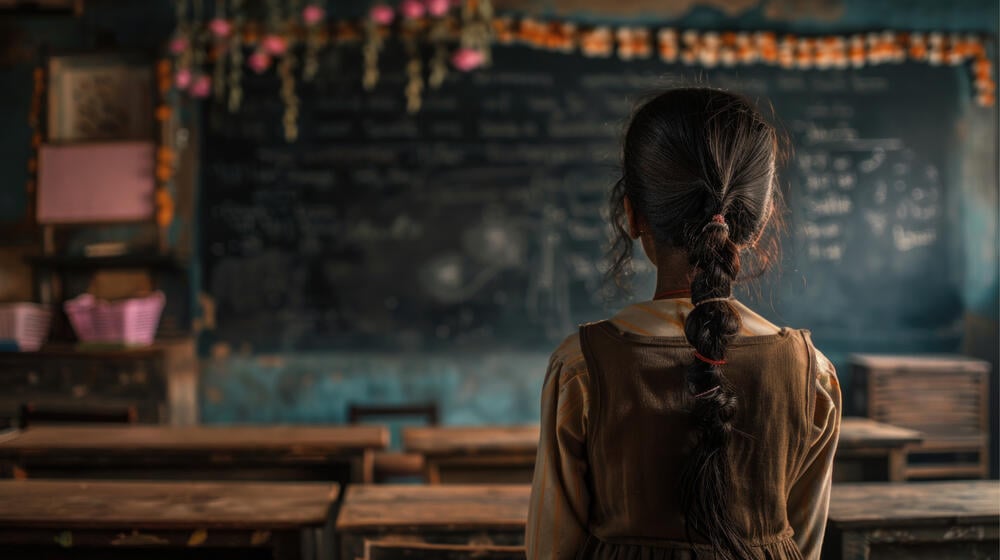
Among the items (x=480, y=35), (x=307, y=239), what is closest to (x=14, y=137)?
(x=307, y=239)

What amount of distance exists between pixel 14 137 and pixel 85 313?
1.14 m

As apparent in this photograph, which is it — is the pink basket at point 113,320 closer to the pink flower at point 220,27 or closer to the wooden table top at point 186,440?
the wooden table top at point 186,440

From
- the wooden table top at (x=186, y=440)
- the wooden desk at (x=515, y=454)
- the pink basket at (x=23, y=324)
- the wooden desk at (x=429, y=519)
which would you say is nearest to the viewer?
the wooden desk at (x=429, y=519)

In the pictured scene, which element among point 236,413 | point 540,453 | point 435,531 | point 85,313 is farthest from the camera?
point 236,413

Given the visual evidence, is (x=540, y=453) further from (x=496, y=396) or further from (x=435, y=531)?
(x=496, y=396)

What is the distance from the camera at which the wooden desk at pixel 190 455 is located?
6.22 feet

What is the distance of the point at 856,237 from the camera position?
147 inches

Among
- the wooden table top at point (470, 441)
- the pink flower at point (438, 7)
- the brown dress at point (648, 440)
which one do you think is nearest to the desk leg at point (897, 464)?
the wooden table top at point (470, 441)

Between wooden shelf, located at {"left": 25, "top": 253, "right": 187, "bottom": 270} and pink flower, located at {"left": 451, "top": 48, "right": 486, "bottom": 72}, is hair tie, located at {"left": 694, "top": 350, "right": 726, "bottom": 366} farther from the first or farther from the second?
wooden shelf, located at {"left": 25, "top": 253, "right": 187, "bottom": 270}

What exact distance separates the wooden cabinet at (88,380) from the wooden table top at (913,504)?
2.79 metres

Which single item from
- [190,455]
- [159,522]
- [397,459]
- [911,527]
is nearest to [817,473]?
[911,527]

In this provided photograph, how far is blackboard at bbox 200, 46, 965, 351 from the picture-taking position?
3633mm

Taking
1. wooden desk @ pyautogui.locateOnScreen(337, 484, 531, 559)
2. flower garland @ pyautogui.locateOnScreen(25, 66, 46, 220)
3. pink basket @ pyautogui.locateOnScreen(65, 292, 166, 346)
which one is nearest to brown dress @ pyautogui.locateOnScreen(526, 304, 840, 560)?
wooden desk @ pyautogui.locateOnScreen(337, 484, 531, 559)

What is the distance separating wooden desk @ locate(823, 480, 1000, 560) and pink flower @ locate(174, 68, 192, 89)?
11.1 ft
